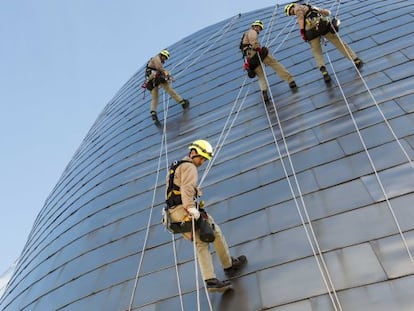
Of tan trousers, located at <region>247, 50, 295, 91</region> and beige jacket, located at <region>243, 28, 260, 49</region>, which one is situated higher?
beige jacket, located at <region>243, 28, 260, 49</region>

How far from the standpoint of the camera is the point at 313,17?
25.1ft

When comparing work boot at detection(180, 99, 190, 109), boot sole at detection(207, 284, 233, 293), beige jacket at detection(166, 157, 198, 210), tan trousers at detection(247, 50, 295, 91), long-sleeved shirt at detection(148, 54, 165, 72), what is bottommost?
boot sole at detection(207, 284, 233, 293)

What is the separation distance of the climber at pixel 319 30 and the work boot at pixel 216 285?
15.0 feet

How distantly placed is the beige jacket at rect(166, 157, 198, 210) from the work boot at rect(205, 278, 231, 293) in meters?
0.83

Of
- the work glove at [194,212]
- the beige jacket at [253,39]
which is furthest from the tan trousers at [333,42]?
the work glove at [194,212]

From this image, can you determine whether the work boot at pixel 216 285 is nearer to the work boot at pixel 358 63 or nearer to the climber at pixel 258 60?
the climber at pixel 258 60

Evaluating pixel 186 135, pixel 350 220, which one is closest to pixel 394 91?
pixel 350 220

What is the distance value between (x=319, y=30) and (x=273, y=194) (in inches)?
146

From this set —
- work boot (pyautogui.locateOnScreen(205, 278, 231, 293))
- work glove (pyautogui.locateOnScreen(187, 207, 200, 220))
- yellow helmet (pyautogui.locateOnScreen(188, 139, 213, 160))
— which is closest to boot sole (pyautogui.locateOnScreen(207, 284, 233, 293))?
work boot (pyautogui.locateOnScreen(205, 278, 231, 293))

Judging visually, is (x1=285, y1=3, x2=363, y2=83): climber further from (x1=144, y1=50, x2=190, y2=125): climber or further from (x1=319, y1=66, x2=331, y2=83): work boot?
(x1=144, y1=50, x2=190, y2=125): climber

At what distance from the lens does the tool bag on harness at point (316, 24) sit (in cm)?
758

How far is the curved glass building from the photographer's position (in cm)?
411

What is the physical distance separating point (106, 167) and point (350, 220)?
261 inches

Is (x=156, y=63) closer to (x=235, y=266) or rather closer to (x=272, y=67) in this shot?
(x=272, y=67)
